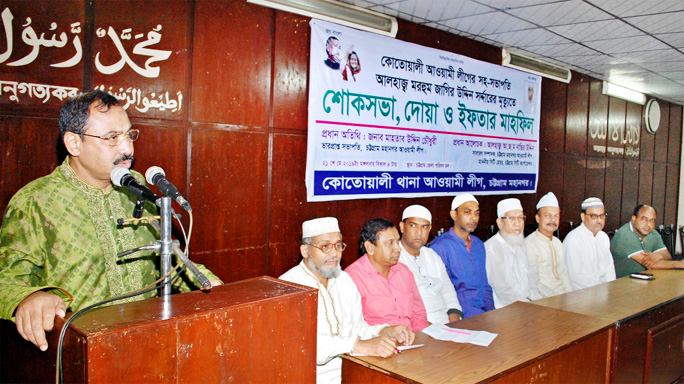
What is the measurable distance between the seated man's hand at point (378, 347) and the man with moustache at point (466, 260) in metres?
1.73

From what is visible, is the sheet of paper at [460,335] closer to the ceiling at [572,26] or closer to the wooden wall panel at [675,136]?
the ceiling at [572,26]

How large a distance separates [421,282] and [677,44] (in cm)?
363

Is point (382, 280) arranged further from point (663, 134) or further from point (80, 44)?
point (663, 134)

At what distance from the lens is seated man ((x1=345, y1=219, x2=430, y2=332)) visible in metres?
2.96

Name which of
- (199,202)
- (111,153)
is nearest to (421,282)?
(199,202)

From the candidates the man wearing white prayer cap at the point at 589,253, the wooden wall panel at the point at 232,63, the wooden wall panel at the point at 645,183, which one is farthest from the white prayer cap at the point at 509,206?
the wooden wall panel at the point at 645,183

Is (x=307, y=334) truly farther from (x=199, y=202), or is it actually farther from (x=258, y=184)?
(x=258, y=184)

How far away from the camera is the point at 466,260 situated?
3.88m

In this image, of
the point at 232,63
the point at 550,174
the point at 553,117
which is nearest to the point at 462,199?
the point at 232,63

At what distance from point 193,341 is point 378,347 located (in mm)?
1130

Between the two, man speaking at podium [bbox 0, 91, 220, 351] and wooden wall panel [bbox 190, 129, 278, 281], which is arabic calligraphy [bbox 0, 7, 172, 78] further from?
man speaking at podium [bbox 0, 91, 220, 351]

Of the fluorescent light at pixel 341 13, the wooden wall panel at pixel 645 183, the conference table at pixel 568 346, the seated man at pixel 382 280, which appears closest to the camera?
the conference table at pixel 568 346

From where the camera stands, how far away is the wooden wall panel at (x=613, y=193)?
7.10 m

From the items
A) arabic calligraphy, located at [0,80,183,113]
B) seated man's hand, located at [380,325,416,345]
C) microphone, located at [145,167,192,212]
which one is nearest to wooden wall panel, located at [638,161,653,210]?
seated man's hand, located at [380,325,416,345]
